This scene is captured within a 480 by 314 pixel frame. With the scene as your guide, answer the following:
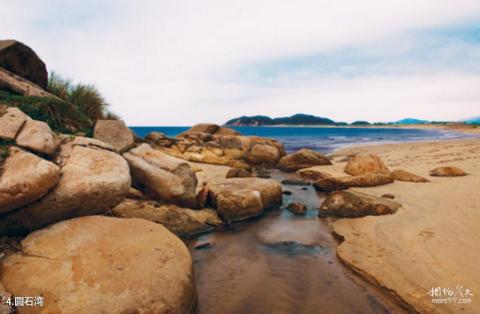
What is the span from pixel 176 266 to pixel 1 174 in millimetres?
2959

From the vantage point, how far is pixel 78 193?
501 cm

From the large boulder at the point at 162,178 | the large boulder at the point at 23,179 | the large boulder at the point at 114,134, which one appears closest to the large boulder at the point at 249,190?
the large boulder at the point at 162,178

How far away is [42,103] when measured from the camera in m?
7.23

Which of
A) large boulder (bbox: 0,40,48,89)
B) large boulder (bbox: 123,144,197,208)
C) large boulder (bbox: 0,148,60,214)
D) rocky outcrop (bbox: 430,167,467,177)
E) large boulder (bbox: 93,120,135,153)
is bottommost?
rocky outcrop (bbox: 430,167,467,177)

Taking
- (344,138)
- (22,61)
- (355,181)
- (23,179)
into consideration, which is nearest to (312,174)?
(355,181)

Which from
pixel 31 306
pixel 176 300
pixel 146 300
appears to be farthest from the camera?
pixel 176 300

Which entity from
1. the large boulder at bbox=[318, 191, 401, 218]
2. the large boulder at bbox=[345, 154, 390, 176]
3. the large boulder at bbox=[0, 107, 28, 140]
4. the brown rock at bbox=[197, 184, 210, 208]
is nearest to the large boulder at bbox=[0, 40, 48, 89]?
the large boulder at bbox=[0, 107, 28, 140]

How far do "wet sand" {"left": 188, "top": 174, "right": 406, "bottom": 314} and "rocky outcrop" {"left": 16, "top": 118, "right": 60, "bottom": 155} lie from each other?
3.64 metres

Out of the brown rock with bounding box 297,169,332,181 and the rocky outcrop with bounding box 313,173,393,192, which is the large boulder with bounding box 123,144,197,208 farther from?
the brown rock with bounding box 297,169,332,181

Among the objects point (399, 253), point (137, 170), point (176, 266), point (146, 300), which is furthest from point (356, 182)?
point (146, 300)

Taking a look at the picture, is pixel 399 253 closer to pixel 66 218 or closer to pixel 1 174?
pixel 66 218

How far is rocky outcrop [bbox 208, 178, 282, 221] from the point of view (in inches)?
345

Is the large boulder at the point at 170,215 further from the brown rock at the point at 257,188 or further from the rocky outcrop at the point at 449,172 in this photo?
the rocky outcrop at the point at 449,172

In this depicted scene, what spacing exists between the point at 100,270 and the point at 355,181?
404 inches
